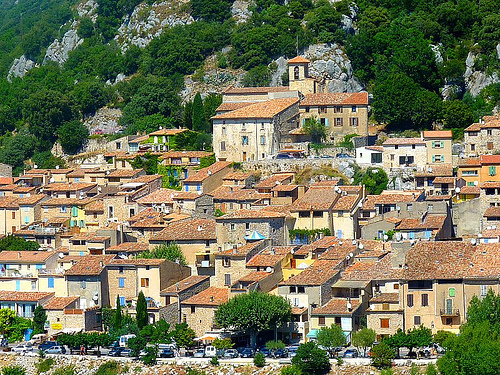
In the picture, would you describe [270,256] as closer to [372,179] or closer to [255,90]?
[372,179]

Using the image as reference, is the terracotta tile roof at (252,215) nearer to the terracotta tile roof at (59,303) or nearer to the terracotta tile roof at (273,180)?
the terracotta tile roof at (273,180)

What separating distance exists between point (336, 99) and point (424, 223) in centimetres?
2074

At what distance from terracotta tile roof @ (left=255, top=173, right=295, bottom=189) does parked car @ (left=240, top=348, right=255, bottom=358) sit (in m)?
17.6

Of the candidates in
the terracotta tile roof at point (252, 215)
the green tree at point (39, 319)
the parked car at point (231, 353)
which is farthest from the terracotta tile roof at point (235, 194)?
the parked car at point (231, 353)

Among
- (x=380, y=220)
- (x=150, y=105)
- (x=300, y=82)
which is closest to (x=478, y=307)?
(x=380, y=220)

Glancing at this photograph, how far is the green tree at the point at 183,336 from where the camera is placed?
69700 mm

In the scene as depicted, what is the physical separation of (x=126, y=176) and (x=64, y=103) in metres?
19.9

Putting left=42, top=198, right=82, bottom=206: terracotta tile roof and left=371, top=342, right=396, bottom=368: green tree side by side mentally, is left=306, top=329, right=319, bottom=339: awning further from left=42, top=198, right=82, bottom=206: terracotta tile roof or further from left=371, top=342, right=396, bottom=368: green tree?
left=42, top=198, right=82, bottom=206: terracotta tile roof

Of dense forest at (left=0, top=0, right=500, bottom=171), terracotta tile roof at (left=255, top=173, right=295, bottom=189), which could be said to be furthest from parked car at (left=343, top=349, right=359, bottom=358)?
dense forest at (left=0, top=0, right=500, bottom=171)

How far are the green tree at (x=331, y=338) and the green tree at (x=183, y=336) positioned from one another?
7265 millimetres

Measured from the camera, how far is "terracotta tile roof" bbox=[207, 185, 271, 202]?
83256 millimetres

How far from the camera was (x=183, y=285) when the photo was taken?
242ft

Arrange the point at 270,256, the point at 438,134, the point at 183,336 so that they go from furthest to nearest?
the point at 438,134
the point at 270,256
the point at 183,336

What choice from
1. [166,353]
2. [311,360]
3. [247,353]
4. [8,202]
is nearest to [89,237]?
[8,202]
